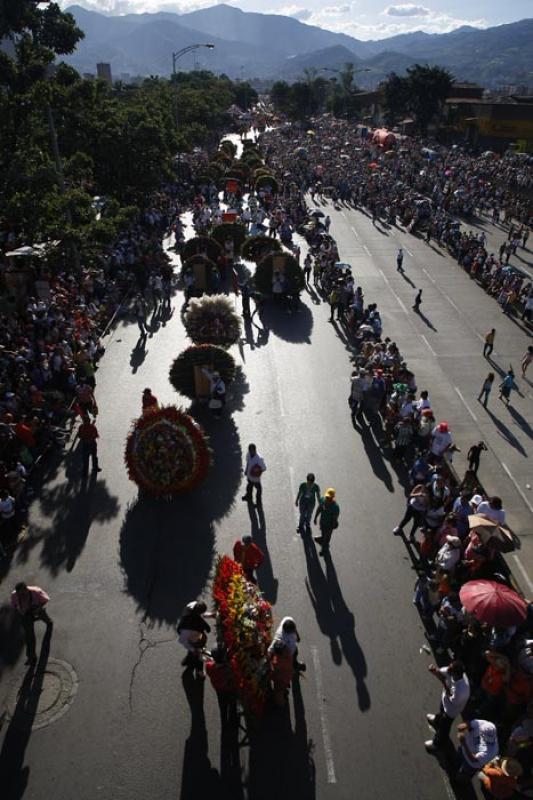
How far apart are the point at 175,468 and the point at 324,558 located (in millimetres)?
3460

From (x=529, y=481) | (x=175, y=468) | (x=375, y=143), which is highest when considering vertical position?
(x=375, y=143)

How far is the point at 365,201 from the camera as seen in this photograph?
42844 mm

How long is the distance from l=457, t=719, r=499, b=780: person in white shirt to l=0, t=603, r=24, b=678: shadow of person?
20.9ft

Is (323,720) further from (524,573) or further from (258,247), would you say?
(258,247)

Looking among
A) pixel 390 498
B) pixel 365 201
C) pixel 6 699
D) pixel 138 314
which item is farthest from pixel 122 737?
pixel 365 201

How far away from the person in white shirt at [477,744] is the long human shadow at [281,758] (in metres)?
1.91

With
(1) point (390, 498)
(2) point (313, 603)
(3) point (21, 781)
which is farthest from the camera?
(1) point (390, 498)

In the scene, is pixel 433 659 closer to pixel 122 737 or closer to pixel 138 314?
pixel 122 737

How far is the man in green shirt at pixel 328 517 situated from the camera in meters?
9.90

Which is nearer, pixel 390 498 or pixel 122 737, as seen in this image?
pixel 122 737

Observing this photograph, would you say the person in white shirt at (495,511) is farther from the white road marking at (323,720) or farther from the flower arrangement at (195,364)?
the flower arrangement at (195,364)

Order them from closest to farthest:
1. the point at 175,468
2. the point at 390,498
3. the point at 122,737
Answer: the point at 122,737 → the point at 175,468 → the point at 390,498

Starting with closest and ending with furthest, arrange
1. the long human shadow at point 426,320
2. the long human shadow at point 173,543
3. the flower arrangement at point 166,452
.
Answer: the long human shadow at point 173,543, the flower arrangement at point 166,452, the long human shadow at point 426,320

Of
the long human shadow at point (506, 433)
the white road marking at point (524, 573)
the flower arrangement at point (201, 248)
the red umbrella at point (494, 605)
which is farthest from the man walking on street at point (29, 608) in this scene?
the flower arrangement at point (201, 248)
